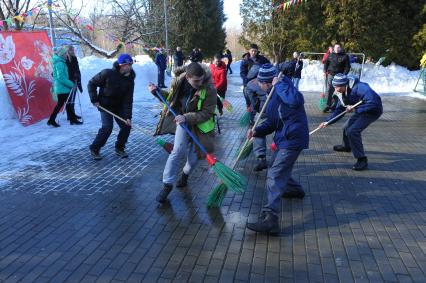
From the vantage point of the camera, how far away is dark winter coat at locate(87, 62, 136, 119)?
6.28 m

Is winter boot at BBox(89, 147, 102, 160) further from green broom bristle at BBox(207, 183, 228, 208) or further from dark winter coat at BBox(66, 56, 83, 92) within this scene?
dark winter coat at BBox(66, 56, 83, 92)

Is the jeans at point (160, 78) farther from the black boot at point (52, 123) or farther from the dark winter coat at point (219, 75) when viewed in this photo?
the black boot at point (52, 123)

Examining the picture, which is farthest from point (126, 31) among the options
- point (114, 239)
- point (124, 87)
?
point (114, 239)

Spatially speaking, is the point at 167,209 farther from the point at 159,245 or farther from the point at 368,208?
the point at 368,208

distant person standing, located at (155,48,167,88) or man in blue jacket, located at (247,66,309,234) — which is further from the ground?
man in blue jacket, located at (247,66,309,234)

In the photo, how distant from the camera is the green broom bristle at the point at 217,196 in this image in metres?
4.63

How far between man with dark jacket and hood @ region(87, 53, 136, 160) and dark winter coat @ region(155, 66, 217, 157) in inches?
64.1

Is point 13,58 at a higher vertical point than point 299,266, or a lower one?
higher

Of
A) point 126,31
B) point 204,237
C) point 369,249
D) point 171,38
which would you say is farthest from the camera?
point 171,38

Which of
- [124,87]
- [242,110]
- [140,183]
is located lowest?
[242,110]

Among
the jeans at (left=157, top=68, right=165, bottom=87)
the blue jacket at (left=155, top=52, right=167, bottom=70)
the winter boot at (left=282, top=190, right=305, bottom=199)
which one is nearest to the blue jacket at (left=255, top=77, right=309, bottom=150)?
the winter boot at (left=282, top=190, right=305, bottom=199)

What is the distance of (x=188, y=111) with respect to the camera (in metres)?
4.76

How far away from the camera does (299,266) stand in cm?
342

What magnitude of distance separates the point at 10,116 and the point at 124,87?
410 cm
